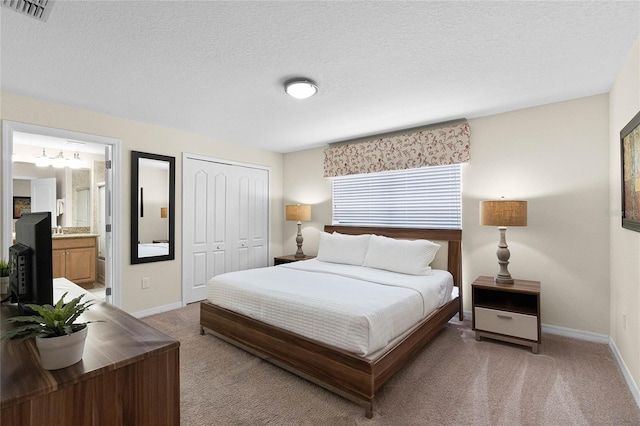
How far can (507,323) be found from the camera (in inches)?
114

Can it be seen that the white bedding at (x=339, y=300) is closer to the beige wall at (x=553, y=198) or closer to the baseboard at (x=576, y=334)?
the beige wall at (x=553, y=198)

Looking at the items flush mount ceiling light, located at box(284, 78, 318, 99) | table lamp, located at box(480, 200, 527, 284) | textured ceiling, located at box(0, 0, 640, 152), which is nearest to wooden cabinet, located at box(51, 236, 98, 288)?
textured ceiling, located at box(0, 0, 640, 152)

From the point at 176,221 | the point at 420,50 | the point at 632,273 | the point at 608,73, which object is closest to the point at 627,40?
the point at 608,73

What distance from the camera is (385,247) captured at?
3.71 m

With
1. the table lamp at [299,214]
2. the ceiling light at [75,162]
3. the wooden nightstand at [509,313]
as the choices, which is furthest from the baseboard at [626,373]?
the ceiling light at [75,162]

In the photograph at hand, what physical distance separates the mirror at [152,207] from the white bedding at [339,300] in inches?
51.3

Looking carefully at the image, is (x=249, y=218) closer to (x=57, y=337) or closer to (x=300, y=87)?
(x=300, y=87)

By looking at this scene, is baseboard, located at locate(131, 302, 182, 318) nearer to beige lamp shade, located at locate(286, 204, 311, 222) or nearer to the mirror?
the mirror

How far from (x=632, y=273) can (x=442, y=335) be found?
5.22 ft

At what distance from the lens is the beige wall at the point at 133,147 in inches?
120

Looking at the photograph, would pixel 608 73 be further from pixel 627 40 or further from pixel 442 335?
pixel 442 335

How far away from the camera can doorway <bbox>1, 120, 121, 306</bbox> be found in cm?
288

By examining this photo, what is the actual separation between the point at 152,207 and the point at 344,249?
8.19 feet

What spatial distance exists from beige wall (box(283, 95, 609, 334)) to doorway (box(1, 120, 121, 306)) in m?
4.09
